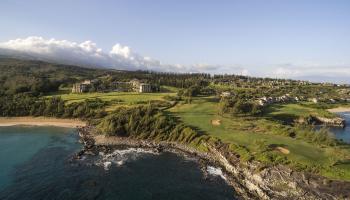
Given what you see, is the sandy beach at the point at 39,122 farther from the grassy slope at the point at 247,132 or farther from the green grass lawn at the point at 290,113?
the green grass lawn at the point at 290,113

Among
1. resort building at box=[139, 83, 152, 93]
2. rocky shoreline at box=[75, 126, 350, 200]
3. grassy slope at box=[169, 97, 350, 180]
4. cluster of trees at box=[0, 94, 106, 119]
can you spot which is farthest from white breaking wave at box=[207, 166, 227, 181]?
resort building at box=[139, 83, 152, 93]

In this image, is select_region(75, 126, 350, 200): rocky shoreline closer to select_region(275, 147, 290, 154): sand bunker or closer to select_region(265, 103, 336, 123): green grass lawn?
select_region(275, 147, 290, 154): sand bunker

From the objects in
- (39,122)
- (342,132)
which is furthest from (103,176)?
(342,132)

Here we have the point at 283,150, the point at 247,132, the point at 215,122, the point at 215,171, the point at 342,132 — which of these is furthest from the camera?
the point at 342,132

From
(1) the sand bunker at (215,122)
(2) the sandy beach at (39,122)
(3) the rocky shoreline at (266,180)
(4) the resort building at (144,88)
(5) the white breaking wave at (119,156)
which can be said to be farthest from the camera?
(4) the resort building at (144,88)

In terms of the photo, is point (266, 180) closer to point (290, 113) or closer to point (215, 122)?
point (215, 122)

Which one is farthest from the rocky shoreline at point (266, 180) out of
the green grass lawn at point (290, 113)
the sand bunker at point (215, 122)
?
the green grass lawn at point (290, 113)
